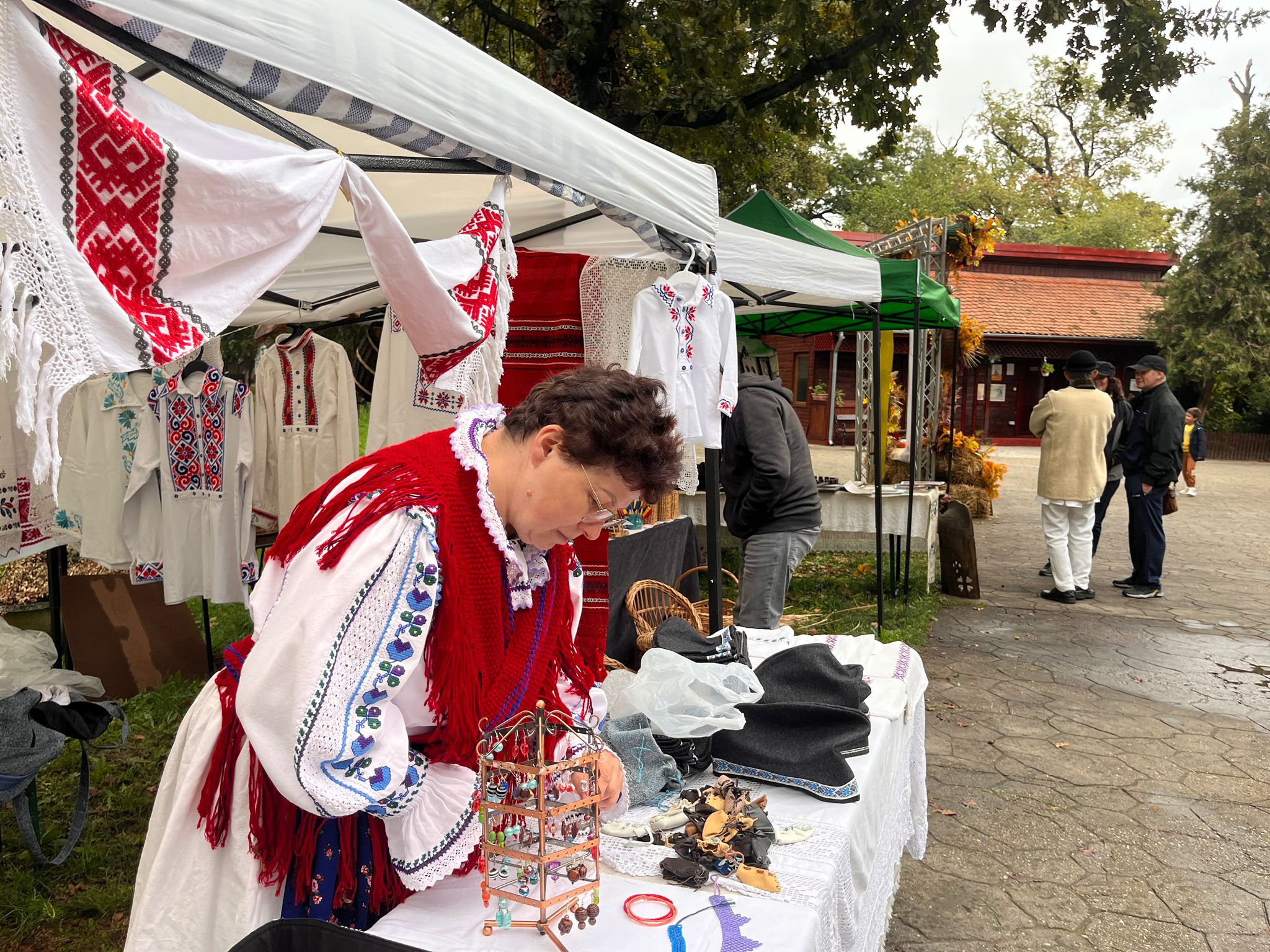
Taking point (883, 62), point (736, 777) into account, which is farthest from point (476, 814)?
point (883, 62)

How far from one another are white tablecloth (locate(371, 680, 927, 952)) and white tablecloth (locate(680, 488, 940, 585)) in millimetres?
5155

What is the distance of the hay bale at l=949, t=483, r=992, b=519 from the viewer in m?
11.9

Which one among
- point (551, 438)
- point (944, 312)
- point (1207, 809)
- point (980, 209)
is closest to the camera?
point (551, 438)

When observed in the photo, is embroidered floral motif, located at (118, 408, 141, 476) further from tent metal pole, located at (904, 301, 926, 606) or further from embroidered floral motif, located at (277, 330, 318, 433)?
tent metal pole, located at (904, 301, 926, 606)

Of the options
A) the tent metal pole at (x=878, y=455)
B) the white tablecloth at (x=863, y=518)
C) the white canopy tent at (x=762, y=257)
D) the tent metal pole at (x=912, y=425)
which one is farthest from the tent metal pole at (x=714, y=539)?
the white tablecloth at (x=863, y=518)

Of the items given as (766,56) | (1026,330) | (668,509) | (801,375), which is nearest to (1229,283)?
(1026,330)

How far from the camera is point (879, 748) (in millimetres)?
2254

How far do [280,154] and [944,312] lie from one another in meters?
6.25

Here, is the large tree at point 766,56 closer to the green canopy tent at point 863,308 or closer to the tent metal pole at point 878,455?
the green canopy tent at point 863,308

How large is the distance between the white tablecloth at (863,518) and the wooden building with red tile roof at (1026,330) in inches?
605

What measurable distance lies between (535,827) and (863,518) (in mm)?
6519

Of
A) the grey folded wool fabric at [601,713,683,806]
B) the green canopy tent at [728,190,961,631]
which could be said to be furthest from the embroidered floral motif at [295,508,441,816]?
the green canopy tent at [728,190,961,631]

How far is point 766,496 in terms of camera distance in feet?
14.6

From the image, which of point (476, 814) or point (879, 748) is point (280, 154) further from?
point (879, 748)
